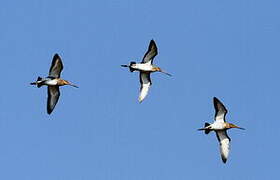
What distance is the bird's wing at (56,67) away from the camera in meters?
57.5

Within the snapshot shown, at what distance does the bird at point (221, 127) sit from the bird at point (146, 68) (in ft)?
18.0

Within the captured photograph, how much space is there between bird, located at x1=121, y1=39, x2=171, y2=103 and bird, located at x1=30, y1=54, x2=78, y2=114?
15.2 ft

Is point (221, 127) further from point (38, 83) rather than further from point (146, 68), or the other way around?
point (38, 83)

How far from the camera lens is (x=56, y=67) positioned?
57781 mm

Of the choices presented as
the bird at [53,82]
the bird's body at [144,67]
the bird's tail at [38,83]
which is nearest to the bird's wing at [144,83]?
the bird's body at [144,67]

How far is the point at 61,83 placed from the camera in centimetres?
5891

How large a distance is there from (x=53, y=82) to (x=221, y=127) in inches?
420

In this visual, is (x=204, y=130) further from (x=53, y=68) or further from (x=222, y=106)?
(x=53, y=68)

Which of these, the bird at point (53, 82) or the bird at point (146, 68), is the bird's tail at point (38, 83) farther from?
the bird at point (146, 68)

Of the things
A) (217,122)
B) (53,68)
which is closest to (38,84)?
(53,68)

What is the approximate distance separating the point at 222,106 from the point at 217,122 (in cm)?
120

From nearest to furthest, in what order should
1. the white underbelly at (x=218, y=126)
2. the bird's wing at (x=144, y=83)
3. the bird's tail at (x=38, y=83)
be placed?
the bird's tail at (x=38, y=83)
the white underbelly at (x=218, y=126)
the bird's wing at (x=144, y=83)

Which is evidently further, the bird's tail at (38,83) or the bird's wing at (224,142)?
the bird's wing at (224,142)

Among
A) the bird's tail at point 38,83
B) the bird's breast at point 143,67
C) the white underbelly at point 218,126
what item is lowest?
the white underbelly at point 218,126
